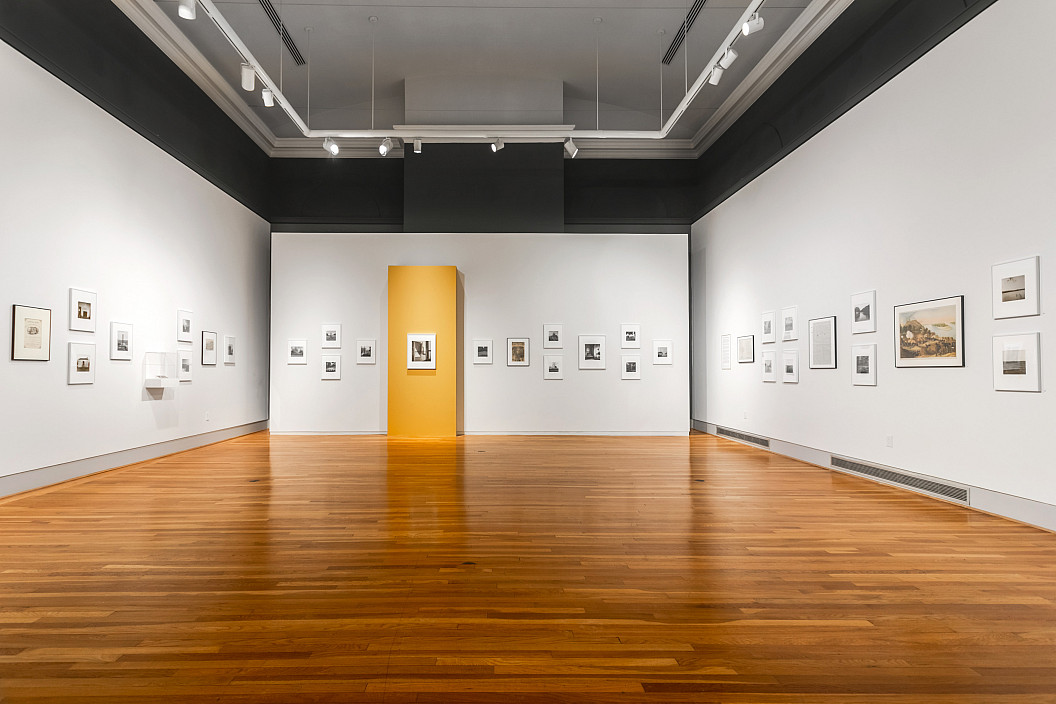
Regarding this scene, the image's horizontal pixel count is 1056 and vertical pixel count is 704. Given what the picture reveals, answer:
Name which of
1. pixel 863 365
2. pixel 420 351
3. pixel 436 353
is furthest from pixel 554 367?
pixel 863 365

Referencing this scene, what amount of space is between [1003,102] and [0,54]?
11.2 meters

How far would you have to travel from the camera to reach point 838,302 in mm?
9297

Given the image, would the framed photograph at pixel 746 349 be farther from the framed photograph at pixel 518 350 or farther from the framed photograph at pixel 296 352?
the framed photograph at pixel 296 352

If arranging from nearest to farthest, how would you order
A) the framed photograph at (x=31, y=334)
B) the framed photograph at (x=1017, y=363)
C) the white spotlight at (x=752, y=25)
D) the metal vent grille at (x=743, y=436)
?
the framed photograph at (x=1017, y=363), the framed photograph at (x=31, y=334), the white spotlight at (x=752, y=25), the metal vent grille at (x=743, y=436)

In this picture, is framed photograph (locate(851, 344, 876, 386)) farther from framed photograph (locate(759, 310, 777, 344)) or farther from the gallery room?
framed photograph (locate(759, 310, 777, 344))

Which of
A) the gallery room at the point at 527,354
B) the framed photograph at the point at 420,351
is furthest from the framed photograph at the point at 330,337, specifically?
the framed photograph at the point at 420,351

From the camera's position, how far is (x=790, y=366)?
419 inches

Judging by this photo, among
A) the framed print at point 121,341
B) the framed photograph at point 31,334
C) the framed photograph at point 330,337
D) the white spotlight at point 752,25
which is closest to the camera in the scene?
the framed photograph at point 31,334

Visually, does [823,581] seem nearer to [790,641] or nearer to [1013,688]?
[790,641]

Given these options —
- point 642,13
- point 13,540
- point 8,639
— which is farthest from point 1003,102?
point 13,540

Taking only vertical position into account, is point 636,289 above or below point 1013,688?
above

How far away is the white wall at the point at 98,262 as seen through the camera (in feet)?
24.0

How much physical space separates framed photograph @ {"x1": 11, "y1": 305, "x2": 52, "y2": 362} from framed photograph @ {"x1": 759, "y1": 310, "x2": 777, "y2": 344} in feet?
37.0

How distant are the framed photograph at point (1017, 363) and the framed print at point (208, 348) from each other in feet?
42.1
